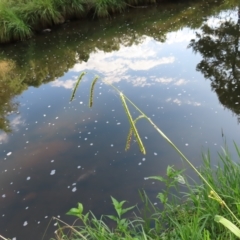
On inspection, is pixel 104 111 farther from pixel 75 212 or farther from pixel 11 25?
pixel 11 25

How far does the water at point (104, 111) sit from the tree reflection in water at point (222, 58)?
0.09ft

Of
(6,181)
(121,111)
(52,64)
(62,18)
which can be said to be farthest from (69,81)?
(62,18)

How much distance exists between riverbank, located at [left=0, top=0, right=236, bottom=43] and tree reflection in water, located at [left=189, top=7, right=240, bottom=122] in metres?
4.00

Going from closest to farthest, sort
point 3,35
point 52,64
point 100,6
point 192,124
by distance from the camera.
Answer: point 192,124
point 52,64
point 3,35
point 100,6

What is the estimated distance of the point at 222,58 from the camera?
8.02m

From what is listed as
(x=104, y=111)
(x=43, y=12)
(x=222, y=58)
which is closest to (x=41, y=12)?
(x=43, y=12)

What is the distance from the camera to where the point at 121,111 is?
634 centimetres

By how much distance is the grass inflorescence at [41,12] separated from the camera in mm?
10352

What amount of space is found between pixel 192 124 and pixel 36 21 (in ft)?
26.7

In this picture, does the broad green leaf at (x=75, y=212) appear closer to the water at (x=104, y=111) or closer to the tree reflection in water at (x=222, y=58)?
the water at (x=104, y=111)

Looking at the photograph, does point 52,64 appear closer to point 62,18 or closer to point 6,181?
point 62,18

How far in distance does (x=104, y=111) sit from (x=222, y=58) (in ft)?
12.5

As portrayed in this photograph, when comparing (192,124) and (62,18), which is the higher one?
(62,18)

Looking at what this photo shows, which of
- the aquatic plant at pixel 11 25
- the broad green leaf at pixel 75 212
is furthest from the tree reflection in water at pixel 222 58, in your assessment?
the aquatic plant at pixel 11 25
